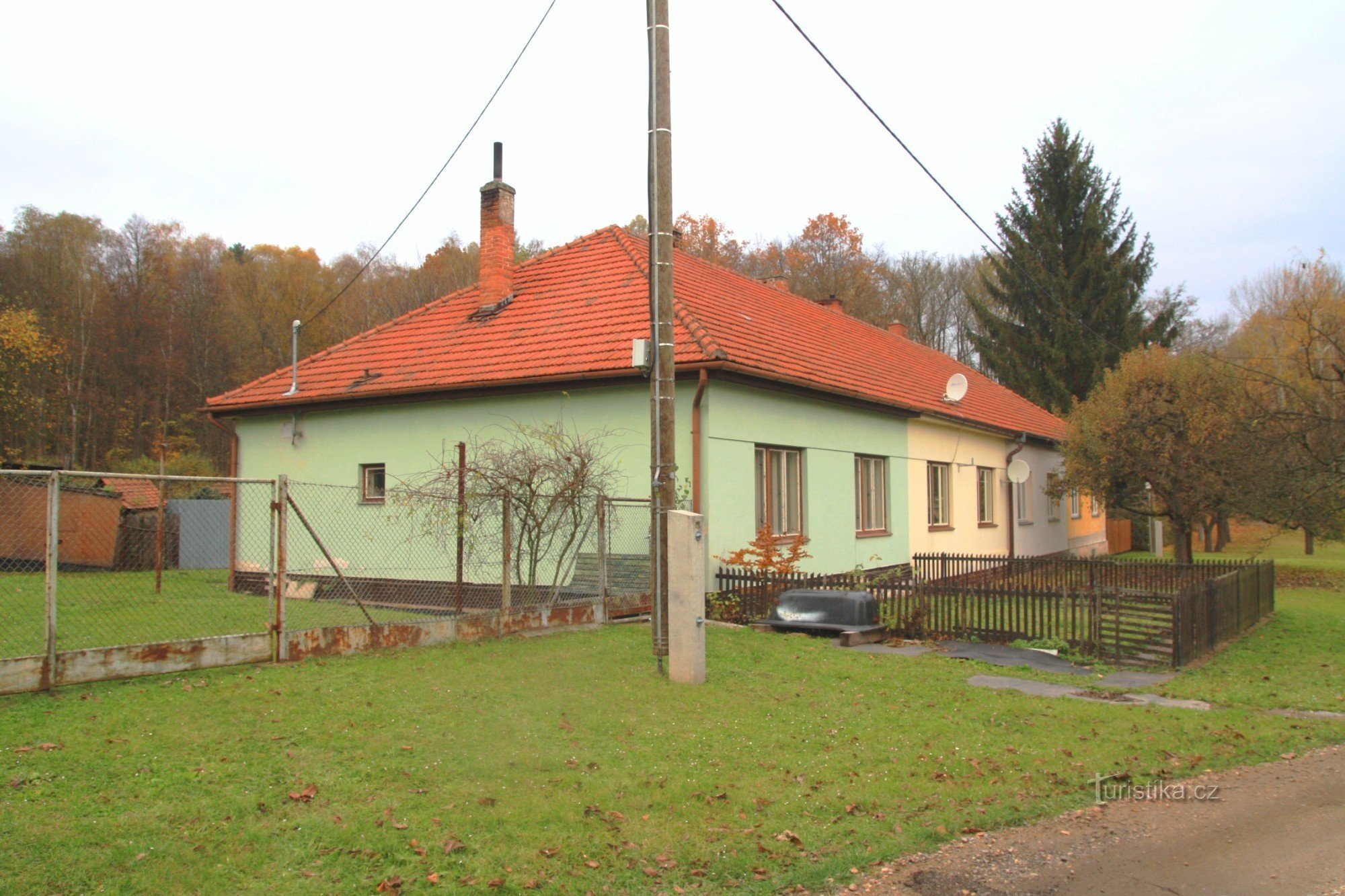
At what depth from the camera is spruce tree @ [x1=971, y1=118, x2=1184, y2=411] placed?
125 ft

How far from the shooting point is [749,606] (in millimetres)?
13094

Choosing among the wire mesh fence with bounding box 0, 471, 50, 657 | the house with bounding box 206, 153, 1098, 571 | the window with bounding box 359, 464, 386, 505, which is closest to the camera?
the wire mesh fence with bounding box 0, 471, 50, 657

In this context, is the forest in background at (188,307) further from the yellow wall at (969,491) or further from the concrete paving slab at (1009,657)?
the concrete paving slab at (1009,657)

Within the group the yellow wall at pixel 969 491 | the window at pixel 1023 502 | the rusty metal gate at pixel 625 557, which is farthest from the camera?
the window at pixel 1023 502

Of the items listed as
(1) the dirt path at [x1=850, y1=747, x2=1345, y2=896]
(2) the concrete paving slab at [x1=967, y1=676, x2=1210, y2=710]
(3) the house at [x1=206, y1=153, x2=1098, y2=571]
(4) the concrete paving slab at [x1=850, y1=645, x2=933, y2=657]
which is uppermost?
(3) the house at [x1=206, y1=153, x2=1098, y2=571]

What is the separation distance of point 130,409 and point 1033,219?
36.5m

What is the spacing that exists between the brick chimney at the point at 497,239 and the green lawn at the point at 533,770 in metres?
9.74

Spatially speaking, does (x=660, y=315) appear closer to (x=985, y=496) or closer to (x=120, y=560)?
(x=120, y=560)

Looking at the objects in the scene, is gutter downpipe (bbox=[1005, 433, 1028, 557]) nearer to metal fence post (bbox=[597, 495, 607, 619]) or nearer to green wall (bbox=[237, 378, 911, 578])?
green wall (bbox=[237, 378, 911, 578])

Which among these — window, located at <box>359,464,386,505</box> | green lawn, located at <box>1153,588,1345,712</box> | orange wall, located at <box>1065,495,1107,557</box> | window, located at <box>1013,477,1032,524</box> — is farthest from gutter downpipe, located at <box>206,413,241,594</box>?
orange wall, located at <box>1065,495,1107,557</box>

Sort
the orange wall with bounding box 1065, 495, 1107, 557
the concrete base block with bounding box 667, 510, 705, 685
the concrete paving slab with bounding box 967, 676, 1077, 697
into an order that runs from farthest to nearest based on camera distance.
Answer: the orange wall with bounding box 1065, 495, 1107, 557 → the concrete paving slab with bounding box 967, 676, 1077, 697 → the concrete base block with bounding box 667, 510, 705, 685

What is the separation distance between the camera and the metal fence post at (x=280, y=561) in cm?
859

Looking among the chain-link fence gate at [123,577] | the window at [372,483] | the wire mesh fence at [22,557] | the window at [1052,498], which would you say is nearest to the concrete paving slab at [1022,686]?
the chain-link fence gate at [123,577]

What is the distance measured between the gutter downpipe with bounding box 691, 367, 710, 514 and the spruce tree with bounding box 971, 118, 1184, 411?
95.0 ft
